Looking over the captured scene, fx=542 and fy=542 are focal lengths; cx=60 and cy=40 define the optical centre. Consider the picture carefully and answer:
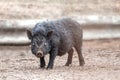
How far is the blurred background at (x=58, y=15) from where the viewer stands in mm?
14914

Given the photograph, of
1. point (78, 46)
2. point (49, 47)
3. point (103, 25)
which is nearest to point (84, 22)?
point (103, 25)

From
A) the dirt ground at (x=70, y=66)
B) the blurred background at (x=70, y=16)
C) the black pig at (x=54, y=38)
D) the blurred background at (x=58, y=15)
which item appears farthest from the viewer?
the blurred background at (x=58, y=15)

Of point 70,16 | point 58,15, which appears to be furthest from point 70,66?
point 58,15

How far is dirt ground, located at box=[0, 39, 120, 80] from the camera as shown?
984cm

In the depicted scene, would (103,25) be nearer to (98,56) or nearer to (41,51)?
(98,56)

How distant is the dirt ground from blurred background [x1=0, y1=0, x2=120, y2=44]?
28 centimetres

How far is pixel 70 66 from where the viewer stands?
1183 cm

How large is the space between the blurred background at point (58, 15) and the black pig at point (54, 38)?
9.80ft

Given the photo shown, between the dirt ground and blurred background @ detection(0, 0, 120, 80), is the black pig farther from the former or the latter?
blurred background @ detection(0, 0, 120, 80)

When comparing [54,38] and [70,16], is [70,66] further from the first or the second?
[70,16]

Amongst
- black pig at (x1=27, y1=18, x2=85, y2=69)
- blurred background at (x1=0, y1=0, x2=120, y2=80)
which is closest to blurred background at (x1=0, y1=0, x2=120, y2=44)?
blurred background at (x1=0, y1=0, x2=120, y2=80)

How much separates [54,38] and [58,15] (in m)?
5.23

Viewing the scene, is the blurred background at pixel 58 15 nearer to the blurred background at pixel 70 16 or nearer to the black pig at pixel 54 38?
the blurred background at pixel 70 16

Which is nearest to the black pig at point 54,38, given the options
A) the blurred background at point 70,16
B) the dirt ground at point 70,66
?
the dirt ground at point 70,66
